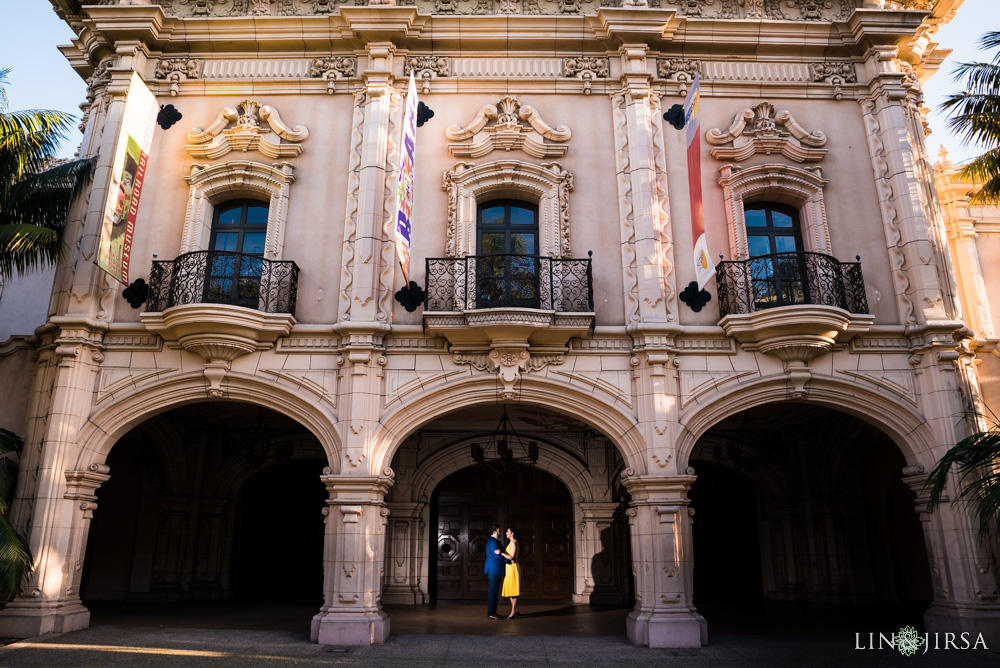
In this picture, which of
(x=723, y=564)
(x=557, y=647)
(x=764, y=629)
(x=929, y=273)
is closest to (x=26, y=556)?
(x=557, y=647)

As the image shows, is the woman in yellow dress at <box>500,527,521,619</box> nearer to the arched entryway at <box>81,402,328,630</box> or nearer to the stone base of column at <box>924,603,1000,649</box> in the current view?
the arched entryway at <box>81,402,328,630</box>

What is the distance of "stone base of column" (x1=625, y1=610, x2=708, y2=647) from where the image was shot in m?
9.98

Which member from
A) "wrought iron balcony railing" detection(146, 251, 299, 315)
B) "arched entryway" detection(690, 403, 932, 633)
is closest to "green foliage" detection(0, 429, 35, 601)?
"wrought iron balcony railing" detection(146, 251, 299, 315)

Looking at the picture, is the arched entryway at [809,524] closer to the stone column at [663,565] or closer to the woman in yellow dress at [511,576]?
the stone column at [663,565]

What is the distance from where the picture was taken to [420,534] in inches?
592

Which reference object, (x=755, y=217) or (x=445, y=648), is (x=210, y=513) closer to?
(x=445, y=648)

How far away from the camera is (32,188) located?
11.4 m

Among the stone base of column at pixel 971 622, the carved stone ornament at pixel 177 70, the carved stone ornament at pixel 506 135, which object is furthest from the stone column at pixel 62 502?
the stone base of column at pixel 971 622

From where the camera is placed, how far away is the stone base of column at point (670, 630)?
9984 millimetres

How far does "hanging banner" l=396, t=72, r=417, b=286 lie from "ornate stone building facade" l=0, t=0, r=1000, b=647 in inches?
36.9

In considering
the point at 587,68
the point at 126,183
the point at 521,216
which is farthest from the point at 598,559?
the point at 126,183

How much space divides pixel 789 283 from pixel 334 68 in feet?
29.2

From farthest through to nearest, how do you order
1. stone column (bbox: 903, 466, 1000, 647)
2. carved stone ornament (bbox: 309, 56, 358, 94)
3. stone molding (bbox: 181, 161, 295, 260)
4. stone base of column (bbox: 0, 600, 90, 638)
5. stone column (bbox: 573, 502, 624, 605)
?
1. stone column (bbox: 573, 502, 624, 605)
2. carved stone ornament (bbox: 309, 56, 358, 94)
3. stone molding (bbox: 181, 161, 295, 260)
4. stone base of column (bbox: 0, 600, 90, 638)
5. stone column (bbox: 903, 466, 1000, 647)

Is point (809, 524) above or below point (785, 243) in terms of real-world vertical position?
below
